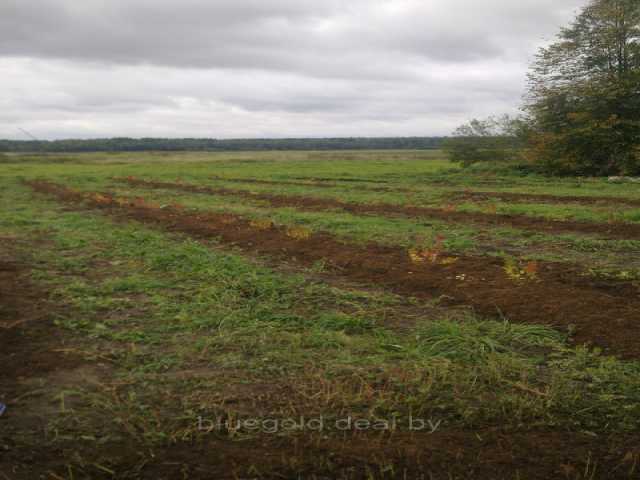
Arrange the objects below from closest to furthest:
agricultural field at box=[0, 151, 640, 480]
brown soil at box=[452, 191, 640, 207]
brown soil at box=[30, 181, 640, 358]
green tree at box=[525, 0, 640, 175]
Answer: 1. agricultural field at box=[0, 151, 640, 480]
2. brown soil at box=[30, 181, 640, 358]
3. brown soil at box=[452, 191, 640, 207]
4. green tree at box=[525, 0, 640, 175]

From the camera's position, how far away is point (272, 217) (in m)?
14.1

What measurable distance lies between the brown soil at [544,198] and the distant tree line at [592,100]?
32.9ft

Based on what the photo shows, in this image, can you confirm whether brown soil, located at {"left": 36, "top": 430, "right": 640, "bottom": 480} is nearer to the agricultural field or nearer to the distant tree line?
the agricultural field

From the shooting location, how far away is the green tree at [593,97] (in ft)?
84.5

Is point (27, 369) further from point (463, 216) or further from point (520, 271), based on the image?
point (463, 216)

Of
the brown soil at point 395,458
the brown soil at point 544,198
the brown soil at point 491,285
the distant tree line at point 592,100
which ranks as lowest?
the brown soil at point 395,458

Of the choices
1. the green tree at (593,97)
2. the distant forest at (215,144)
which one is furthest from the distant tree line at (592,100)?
the distant forest at (215,144)

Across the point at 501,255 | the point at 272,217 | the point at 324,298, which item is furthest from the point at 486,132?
the point at 324,298

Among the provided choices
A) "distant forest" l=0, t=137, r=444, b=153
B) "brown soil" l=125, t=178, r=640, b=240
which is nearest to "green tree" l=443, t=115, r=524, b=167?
"brown soil" l=125, t=178, r=640, b=240

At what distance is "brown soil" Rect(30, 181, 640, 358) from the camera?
5320 mm

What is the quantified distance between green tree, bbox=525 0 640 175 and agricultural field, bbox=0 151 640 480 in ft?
60.4

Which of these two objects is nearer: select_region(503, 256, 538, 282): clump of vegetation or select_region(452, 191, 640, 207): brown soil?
select_region(503, 256, 538, 282): clump of vegetation

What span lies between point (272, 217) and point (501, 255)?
6797 millimetres

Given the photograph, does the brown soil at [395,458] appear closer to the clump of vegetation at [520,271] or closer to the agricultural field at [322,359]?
the agricultural field at [322,359]
